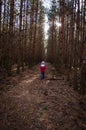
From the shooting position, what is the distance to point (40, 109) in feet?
19.1

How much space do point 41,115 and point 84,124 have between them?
1378 mm

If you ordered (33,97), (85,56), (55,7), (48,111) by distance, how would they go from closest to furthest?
(48,111)
(33,97)
(85,56)
(55,7)

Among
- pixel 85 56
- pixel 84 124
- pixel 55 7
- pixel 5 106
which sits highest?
pixel 55 7

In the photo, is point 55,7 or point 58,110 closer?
point 58,110

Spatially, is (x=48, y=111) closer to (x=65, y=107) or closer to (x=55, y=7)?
(x=65, y=107)

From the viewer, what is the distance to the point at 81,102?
23.0ft

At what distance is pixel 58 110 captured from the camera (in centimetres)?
587

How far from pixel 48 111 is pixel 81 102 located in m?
1.93

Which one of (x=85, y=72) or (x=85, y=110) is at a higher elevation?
(x=85, y=72)

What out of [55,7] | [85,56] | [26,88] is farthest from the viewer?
[55,7]

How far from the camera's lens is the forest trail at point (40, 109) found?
4898mm

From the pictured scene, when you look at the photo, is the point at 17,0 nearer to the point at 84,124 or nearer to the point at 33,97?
the point at 33,97

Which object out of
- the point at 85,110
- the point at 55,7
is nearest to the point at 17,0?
the point at 55,7

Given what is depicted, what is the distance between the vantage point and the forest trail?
4898 mm
